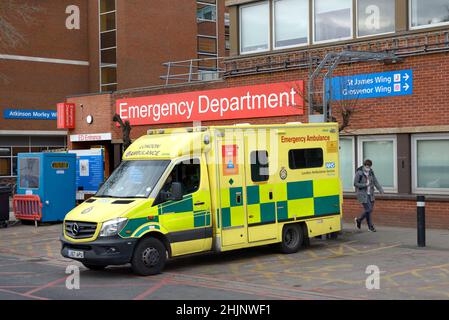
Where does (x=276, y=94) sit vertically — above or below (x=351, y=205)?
above

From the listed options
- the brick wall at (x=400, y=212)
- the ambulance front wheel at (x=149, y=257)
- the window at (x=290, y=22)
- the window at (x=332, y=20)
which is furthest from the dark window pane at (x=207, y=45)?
the ambulance front wheel at (x=149, y=257)

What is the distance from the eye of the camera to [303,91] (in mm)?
18453

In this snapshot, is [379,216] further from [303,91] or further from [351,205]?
[303,91]

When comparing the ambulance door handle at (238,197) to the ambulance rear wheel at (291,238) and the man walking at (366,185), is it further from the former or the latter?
the man walking at (366,185)

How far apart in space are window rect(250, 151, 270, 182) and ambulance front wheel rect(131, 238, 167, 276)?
2.45m

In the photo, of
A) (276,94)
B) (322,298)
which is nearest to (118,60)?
(276,94)

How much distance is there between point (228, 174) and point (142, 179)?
1.62 metres

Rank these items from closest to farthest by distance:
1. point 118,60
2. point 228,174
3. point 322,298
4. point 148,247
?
1. point 322,298
2. point 148,247
3. point 228,174
4. point 118,60

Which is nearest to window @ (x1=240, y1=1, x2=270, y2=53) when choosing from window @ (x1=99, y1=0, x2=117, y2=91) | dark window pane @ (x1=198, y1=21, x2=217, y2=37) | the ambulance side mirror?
the ambulance side mirror

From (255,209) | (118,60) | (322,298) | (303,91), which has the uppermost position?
(118,60)

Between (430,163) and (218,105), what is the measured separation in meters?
6.96

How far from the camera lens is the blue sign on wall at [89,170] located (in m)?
21.9

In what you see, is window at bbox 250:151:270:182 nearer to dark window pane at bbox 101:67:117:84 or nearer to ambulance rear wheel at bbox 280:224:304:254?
ambulance rear wheel at bbox 280:224:304:254
